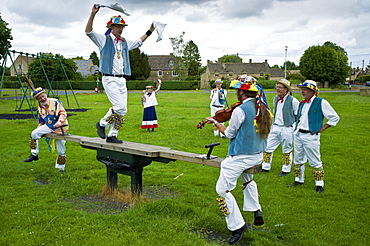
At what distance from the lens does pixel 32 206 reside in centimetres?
603

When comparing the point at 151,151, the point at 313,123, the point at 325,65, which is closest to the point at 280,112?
the point at 313,123

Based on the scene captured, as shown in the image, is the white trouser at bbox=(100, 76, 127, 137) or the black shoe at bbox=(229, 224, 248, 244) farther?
the white trouser at bbox=(100, 76, 127, 137)

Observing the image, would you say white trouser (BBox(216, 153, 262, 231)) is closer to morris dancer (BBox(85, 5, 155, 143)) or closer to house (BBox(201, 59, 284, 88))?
morris dancer (BBox(85, 5, 155, 143))

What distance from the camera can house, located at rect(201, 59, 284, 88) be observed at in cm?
7581

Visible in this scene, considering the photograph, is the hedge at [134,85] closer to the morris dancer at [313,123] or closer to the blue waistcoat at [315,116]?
the morris dancer at [313,123]

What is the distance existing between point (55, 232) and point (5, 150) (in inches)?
272

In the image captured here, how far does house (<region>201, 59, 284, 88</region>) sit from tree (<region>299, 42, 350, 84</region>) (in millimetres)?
9915

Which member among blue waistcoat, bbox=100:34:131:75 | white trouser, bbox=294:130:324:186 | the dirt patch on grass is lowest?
the dirt patch on grass

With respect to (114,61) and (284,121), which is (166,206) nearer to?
(114,61)

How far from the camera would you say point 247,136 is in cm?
462

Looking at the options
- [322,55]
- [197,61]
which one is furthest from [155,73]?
[322,55]

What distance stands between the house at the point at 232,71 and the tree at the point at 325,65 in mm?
9915

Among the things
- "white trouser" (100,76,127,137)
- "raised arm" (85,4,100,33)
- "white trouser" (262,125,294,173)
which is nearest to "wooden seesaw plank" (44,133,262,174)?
"white trouser" (100,76,127,137)

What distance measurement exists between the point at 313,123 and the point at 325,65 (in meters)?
64.7
